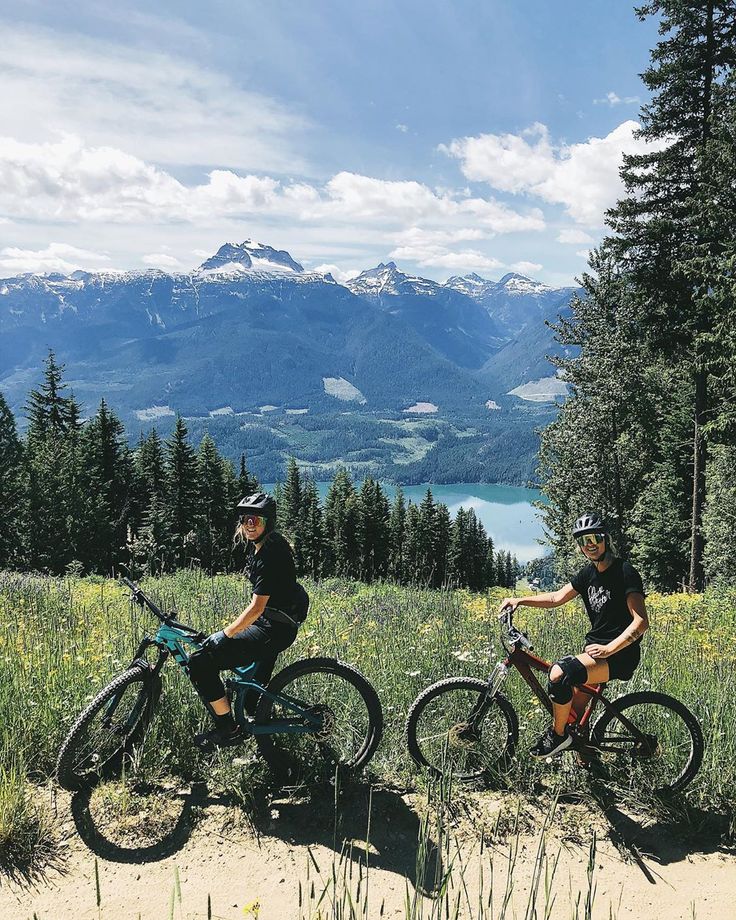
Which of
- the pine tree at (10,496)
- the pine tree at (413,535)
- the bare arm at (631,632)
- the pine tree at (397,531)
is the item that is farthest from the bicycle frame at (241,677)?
the pine tree at (413,535)

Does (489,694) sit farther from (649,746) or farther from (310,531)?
(310,531)

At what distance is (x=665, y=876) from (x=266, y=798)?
9.41ft

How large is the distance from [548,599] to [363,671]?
79.5 inches

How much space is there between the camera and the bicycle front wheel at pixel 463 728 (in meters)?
4.67

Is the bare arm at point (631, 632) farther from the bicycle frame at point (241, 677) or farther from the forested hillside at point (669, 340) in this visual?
the forested hillside at point (669, 340)

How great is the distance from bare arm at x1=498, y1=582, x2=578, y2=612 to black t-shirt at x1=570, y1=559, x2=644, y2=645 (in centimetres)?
16

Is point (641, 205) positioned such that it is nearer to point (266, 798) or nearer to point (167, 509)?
point (266, 798)

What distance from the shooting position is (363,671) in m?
5.76

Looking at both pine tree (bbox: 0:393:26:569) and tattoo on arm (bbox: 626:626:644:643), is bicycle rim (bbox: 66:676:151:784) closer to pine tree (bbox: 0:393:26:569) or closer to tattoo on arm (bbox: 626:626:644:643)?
tattoo on arm (bbox: 626:626:644:643)

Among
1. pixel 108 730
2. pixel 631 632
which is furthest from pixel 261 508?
pixel 631 632

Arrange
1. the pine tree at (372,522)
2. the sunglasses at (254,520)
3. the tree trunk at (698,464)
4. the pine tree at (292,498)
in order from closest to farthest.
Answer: the sunglasses at (254,520) < the tree trunk at (698,464) < the pine tree at (372,522) < the pine tree at (292,498)

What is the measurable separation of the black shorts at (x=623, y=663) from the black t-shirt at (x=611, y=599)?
0.13 metres

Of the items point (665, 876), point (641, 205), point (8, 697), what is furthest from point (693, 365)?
point (8, 697)

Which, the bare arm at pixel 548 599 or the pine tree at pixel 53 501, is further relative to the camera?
the pine tree at pixel 53 501
